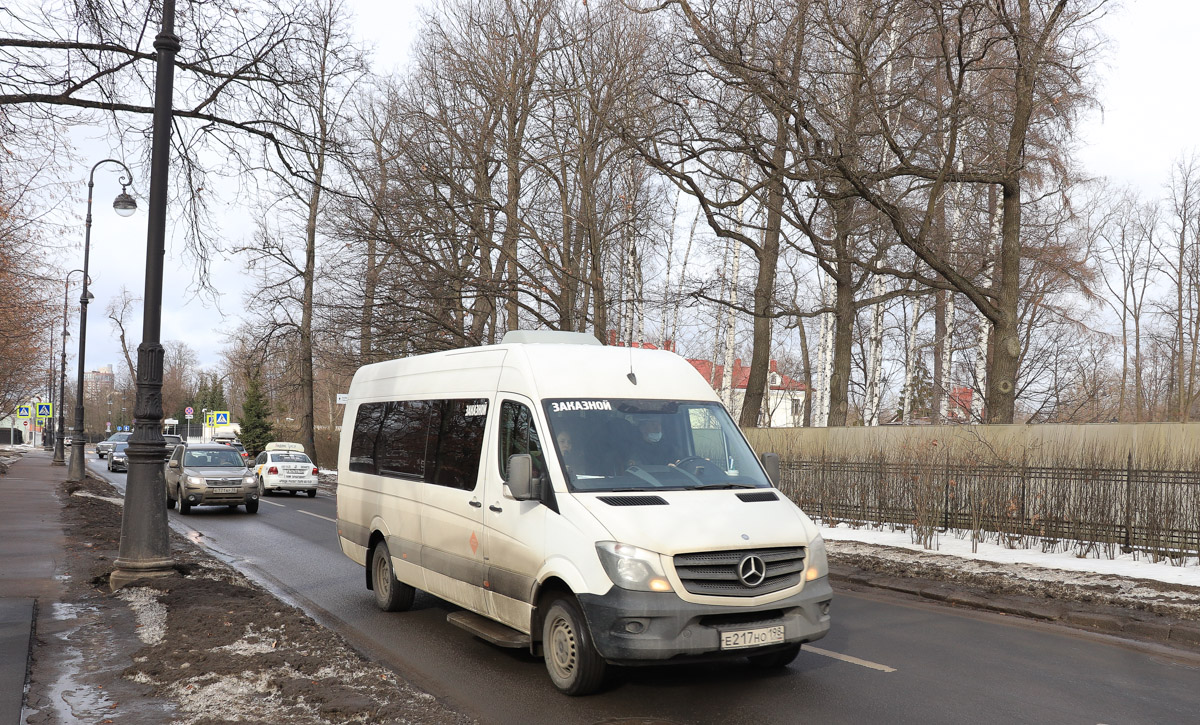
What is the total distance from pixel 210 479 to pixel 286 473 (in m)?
6.79

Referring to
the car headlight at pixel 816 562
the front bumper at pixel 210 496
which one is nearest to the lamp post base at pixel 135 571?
the car headlight at pixel 816 562

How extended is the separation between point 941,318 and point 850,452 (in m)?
18.0

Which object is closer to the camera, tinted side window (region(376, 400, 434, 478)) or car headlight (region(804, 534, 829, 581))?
car headlight (region(804, 534, 829, 581))

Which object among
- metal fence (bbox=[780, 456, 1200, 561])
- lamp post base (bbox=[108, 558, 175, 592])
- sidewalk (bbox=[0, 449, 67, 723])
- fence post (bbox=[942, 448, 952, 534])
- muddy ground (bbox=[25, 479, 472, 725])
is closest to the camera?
muddy ground (bbox=[25, 479, 472, 725])

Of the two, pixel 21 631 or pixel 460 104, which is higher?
pixel 460 104

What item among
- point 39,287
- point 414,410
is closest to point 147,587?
point 414,410

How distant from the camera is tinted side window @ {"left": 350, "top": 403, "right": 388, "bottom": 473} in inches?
399

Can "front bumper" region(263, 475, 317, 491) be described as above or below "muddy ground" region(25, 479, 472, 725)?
below

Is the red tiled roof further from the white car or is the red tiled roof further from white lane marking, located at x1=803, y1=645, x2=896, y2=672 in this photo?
white lane marking, located at x1=803, y1=645, x2=896, y2=672

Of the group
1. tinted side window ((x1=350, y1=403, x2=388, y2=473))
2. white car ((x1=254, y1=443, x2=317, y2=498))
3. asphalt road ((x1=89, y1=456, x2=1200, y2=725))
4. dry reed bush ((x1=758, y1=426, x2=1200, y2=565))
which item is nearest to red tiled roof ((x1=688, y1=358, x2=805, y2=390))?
dry reed bush ((x1=758, y1=426, x2=1200, y2=565))

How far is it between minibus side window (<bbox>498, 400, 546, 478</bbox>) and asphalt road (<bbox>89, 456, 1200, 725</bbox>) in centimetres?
158

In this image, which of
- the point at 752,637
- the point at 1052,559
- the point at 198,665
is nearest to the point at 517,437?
the point at 752,637

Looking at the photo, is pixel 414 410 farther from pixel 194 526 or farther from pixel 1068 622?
pixel 194 526

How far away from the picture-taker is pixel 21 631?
7469 mm
